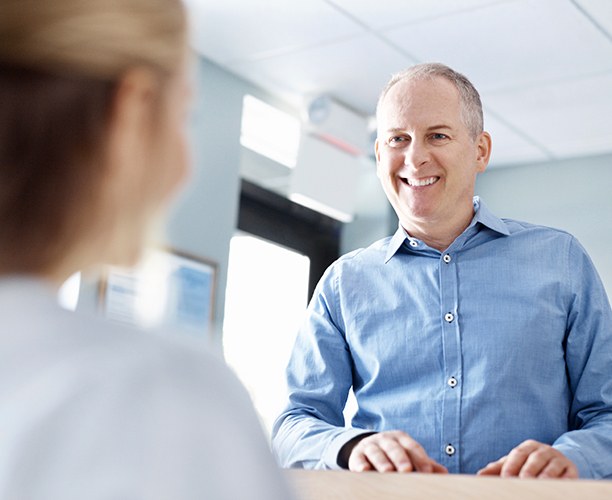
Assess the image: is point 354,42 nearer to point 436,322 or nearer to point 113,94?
point 436,322

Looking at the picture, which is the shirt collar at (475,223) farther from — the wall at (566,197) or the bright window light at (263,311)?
the wall at (566,197)

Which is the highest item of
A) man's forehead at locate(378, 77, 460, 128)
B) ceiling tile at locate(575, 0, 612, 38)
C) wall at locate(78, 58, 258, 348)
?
ceiling tile at locate(575, 0, 612, 38)

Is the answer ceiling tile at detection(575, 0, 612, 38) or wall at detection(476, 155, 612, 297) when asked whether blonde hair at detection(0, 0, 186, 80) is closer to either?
ceiling tile at detection(575, 0, 612, 38)

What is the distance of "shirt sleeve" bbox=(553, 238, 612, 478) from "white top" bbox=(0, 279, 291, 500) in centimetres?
93

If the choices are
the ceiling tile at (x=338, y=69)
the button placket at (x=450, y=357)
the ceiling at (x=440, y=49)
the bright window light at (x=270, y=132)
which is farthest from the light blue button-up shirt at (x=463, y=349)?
the bright window light at (x=270, y=132)

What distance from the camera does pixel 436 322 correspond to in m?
1.58

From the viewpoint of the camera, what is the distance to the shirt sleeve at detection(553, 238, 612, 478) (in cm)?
131

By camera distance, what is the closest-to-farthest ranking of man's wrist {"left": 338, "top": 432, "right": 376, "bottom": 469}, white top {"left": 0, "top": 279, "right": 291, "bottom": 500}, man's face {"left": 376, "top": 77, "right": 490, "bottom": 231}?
white top {"left": 0, "top": 279, "right": 291, "bottom": 500}, man's wrist {"left": 338, "top": 432, "right": 376, "bottom": 469}, man's face {"left": 376, "top": 77, "right": 490, "bottom": 231}

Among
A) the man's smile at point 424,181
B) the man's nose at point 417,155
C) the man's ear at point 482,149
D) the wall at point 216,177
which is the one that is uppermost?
the wall at point 216,177

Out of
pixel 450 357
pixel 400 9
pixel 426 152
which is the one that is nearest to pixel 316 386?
pixel 450 357

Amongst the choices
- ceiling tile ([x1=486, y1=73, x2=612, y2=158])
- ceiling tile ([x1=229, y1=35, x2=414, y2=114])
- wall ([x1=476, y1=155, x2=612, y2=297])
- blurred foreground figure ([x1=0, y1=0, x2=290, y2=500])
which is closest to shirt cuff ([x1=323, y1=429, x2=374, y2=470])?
blurred foreground figure ([x1=0, y1=0, x2=290, y2=500])

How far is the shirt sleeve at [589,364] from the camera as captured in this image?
131 cm

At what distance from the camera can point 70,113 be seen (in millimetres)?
497

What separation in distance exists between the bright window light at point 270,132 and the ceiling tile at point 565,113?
3.10 ft
